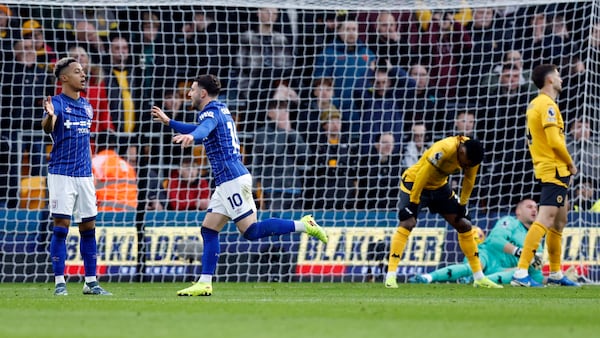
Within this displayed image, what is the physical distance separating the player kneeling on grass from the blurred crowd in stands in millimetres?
3099

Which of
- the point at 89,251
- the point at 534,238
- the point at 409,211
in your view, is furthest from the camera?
the point at 409,211

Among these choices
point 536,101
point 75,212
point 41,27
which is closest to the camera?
point 75,212

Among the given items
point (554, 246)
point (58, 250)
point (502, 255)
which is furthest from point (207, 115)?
point (502, 255)

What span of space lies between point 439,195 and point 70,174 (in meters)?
4.09

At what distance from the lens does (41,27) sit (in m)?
15.8

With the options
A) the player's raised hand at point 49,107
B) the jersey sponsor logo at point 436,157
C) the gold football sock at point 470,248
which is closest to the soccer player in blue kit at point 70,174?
the player's raised hand at point 49,107

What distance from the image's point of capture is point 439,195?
12.4 meters

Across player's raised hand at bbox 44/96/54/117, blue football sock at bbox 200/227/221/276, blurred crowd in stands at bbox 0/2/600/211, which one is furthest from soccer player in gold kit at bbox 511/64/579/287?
player's raised hand at bbox 44/96/54/117

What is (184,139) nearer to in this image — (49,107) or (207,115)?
(207,115)

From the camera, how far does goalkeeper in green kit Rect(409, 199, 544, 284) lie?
13.4m

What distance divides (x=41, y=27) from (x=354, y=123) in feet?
14.9

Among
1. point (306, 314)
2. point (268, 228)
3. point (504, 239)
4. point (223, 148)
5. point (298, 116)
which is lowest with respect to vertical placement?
point (306, 314)

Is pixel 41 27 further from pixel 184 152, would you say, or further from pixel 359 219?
pixel 359 219

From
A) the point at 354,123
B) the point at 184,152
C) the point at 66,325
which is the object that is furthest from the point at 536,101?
the point at 66,325
